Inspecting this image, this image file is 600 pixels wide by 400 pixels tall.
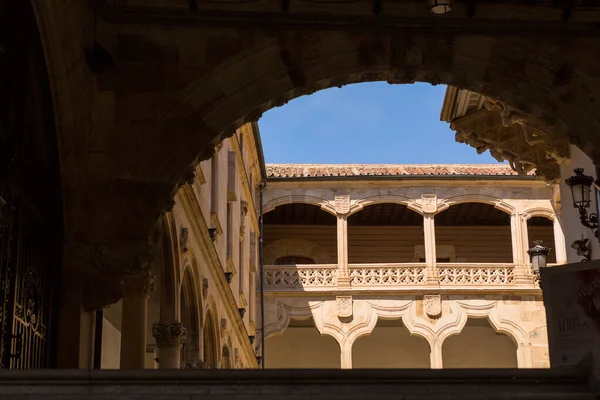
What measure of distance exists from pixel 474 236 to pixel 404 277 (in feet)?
18.0

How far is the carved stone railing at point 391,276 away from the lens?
113ft

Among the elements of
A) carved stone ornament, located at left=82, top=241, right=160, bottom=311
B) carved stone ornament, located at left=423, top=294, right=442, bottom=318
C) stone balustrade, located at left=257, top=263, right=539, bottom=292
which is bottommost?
carved stone ornament, located at left=82, top=241, right=160, bottom=311

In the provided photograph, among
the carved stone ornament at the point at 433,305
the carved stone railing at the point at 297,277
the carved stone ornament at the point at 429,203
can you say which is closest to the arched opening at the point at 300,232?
the carved stone railing at the point at 297,277

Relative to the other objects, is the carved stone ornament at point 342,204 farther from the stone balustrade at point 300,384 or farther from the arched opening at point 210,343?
the stone balustrade at point 300,384

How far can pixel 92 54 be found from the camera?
416 inches

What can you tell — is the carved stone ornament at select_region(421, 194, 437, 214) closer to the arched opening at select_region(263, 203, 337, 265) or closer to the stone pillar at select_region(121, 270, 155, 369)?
the arched opening at select_region(263, 203, 337, 265)

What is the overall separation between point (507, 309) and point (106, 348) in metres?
17.1

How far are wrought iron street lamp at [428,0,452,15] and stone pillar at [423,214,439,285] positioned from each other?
79.2 feet

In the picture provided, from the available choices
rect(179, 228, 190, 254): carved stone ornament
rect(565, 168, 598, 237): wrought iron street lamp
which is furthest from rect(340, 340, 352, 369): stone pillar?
rect(565, 168, 598, 237): wrought iron street lamp

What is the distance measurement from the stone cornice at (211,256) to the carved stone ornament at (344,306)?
13.4ft

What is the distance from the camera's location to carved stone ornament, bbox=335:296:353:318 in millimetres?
34250

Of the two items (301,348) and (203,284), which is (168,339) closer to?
(203,284)

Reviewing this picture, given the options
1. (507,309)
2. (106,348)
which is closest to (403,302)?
(507,309)

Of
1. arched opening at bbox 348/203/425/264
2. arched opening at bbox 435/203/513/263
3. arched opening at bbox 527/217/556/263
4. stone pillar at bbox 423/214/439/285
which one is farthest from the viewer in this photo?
arched opening at bbox 348/203/425/264
